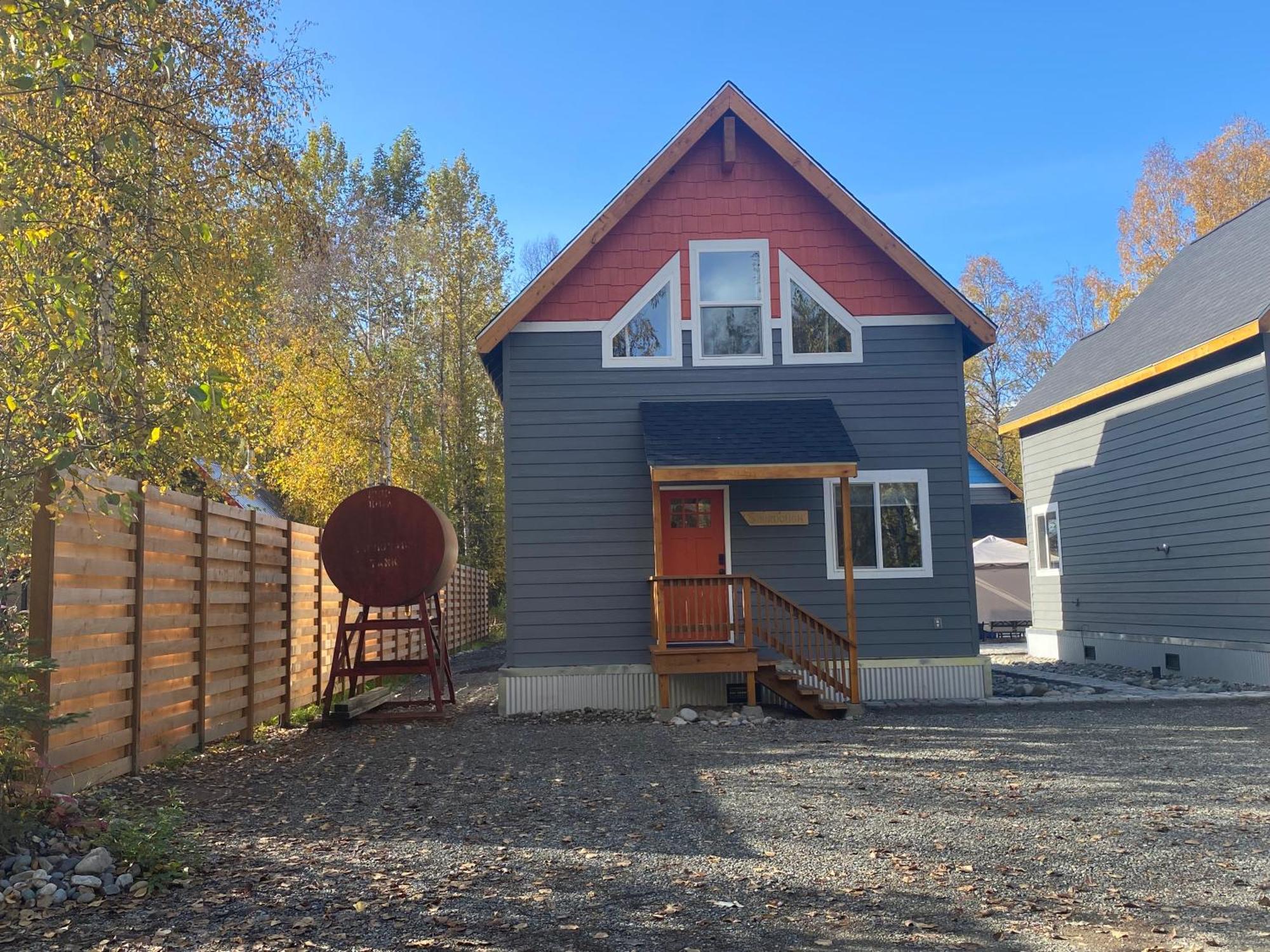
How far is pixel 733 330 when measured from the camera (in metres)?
13.7

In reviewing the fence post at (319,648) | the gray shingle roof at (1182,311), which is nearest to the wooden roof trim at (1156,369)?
the gray shingle roof at (1182,311)

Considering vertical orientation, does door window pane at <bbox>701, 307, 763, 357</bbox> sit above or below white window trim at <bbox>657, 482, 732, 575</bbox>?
above

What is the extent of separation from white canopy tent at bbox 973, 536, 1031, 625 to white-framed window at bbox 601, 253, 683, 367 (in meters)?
14.9

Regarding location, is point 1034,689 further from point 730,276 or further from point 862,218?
point 730,276

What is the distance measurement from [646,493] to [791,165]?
180 inches

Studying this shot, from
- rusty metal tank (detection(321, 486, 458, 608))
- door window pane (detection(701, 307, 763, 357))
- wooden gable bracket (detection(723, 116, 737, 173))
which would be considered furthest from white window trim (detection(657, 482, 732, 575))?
wooden gable bracket (detection(723, 116, 737, 173))

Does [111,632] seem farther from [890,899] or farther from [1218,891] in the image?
[1218,891]

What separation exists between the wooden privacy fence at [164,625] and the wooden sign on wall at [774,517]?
537 centimetres

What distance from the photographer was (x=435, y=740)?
34.6 feet

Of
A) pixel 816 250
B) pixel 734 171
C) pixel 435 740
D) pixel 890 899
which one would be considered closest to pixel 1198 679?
pixel 816 250

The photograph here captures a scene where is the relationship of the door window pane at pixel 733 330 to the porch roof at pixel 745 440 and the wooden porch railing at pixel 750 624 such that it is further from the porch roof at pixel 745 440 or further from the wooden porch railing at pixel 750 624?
the wooden porch railing at pixel 750 624

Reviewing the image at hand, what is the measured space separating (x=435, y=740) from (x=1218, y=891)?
7335 millimetres

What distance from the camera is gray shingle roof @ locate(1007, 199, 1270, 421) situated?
1498 cm

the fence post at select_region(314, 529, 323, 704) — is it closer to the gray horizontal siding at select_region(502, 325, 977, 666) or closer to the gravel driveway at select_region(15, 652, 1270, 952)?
the gray horizontal siding at select_region(502, 325, 977, 666)
